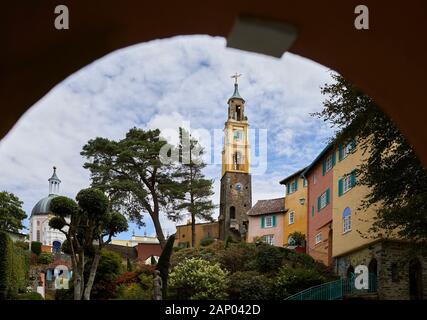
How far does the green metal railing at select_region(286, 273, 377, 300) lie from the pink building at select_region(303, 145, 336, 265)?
692 centimetres

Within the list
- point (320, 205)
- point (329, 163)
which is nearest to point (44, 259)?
point (320, 205)

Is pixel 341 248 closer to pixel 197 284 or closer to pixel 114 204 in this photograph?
pixel 197 284

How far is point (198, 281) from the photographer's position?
28656mm

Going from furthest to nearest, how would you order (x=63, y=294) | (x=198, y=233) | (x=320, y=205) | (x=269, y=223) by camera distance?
1. (x=198, y=233)
2. (x=269, y=223)
3. (x=320, y=205)
4. (x=63, y=294)

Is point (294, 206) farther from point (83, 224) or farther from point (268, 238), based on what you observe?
point (83, 224)

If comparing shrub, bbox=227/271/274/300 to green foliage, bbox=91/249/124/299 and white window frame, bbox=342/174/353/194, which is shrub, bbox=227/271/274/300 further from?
white window frame, bbox=342/174/353/194

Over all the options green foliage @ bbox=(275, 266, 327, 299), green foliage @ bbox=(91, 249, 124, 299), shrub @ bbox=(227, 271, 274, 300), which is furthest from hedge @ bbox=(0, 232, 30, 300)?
green foliage @ bbox=(275, 266, 327, 299)

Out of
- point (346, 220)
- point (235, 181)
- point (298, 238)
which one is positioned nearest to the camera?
point (346, 220)

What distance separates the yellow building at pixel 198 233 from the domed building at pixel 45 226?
38.7ft

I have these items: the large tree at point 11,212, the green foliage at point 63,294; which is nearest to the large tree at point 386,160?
the green foliage at point 63,294

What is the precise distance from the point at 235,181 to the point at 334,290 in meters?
38.4

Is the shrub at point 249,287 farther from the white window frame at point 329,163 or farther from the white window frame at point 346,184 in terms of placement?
the white window frame at point 329,163

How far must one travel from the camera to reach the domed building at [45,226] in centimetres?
5716

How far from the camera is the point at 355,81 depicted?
285 centimetres
